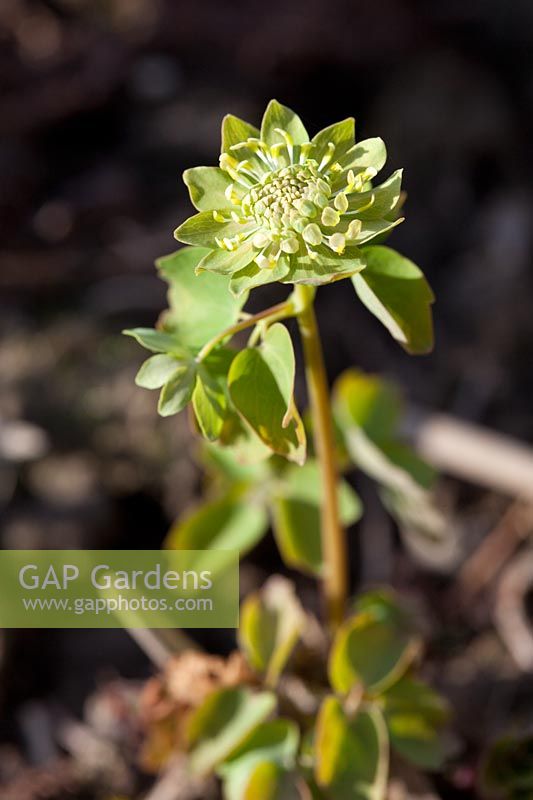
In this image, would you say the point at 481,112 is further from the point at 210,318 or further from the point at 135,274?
the point at 210,318

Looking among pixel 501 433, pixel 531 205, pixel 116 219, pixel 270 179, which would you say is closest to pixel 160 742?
pixel 270 179

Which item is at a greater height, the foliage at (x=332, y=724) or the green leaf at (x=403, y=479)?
the green leaf at (x=403, y=479)

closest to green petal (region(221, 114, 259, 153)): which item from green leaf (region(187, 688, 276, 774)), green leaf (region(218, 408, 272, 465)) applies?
green leaf (region(218, 408, 272, 465))

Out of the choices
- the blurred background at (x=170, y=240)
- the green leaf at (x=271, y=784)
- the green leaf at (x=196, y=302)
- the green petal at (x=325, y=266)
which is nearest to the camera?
the green petal at (x=325, y=266)

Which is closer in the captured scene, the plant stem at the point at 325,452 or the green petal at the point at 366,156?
the green petal at the point at 366,156

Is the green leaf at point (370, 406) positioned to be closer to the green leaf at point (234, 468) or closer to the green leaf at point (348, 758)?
the green leaf at point (234, 468)

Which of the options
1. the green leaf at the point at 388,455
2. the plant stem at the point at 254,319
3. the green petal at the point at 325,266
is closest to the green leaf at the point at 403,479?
the green leaf at the point at 388,455

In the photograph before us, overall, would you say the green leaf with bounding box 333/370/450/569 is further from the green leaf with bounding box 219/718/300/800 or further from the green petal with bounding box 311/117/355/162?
the green petal with bounding box 311/117/355/162

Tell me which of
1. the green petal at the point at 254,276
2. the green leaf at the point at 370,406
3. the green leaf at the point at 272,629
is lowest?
the green leaf at the point at 272,629
